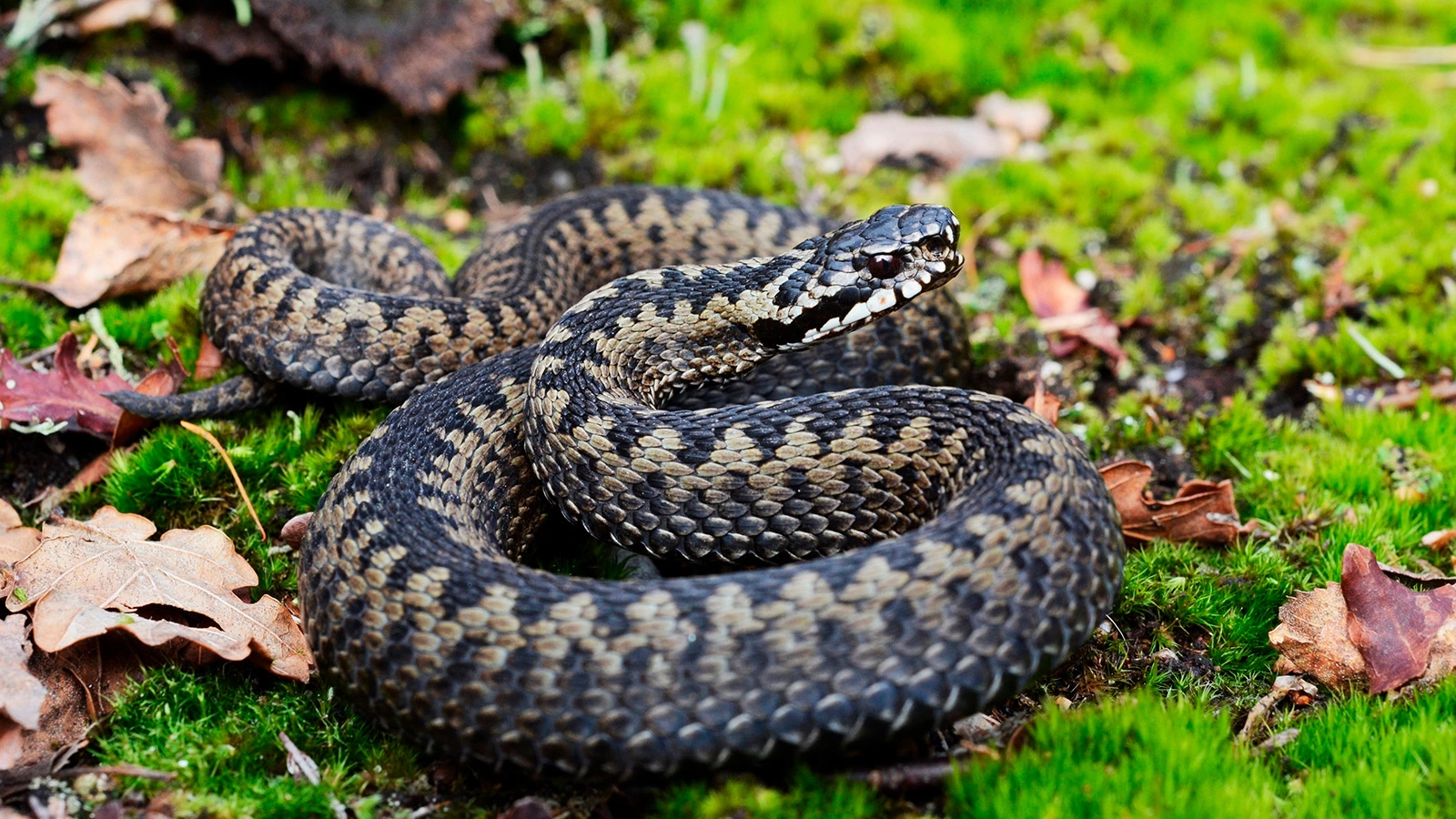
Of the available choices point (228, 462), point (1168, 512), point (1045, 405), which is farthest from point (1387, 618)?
point (228, 462)

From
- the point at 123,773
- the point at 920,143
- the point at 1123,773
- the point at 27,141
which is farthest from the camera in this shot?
the point at 920,143

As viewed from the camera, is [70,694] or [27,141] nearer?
[70,694]

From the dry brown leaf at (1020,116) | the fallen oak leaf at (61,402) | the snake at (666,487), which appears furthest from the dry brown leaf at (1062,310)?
the fallen oak leaf at (61,402)

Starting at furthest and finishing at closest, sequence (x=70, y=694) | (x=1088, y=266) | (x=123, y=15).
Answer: (x=123, y=15)
(x=1088, y=266)
(x=70, y=694)

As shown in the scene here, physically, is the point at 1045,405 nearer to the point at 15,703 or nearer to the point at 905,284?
the point at 905,284

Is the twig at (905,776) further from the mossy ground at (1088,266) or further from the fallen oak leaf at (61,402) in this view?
the fallen oak leaf at (61,402)

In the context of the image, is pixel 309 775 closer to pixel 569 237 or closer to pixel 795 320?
pixel 795 320

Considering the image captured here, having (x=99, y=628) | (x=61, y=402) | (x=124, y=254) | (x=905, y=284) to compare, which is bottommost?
(x=99, y=628)

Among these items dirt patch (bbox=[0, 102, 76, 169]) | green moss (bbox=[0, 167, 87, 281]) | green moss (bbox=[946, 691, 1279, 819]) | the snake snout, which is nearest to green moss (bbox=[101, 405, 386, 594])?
green moss (bbox=[0, 167, 87, 281])
